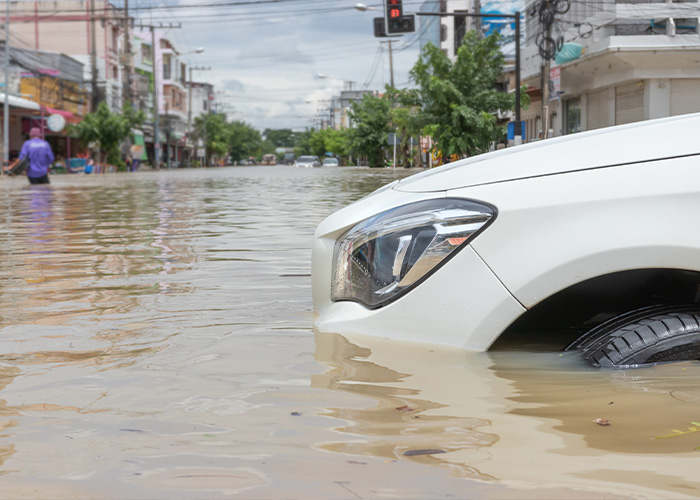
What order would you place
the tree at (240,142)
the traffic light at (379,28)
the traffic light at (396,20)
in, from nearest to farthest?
the traffic light at (396,20), the traffic light at (379,28), the tree at (240,142)

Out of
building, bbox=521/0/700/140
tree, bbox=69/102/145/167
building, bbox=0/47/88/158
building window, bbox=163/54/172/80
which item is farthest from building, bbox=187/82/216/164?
building, bbox=521/0/700/140

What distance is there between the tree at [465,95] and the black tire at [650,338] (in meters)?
34.9

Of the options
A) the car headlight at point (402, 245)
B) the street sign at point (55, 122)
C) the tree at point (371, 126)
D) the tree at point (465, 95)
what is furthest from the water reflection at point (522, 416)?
the tree at point (371, 126)

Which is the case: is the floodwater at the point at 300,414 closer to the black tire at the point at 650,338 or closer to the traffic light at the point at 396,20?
the black tire at the point at 650,338

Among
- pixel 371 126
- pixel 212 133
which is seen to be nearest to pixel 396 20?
pixel 371 126

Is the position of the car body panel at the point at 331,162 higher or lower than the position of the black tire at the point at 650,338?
higher

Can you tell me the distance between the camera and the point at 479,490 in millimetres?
2066

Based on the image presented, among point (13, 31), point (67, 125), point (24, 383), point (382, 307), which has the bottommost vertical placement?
point (24, 383)

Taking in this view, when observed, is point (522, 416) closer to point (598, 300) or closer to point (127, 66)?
point (598, 300)

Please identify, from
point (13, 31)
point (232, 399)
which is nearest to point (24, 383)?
point (232, 399)

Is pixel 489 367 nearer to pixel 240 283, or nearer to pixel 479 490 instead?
pixel 479 490

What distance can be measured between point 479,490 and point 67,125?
52786mm

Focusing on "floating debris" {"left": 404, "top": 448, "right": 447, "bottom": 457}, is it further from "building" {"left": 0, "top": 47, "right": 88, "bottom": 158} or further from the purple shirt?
"building" {"left": 0, "top": 47, "right": 88, "bottom": 158}

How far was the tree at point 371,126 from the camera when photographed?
70.1 meters
